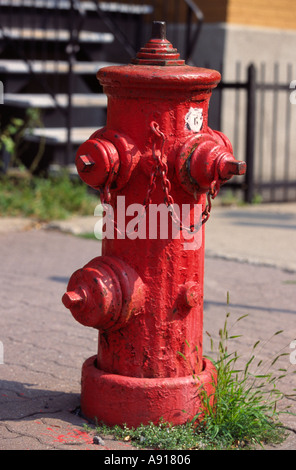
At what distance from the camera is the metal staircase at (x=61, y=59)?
355 inches

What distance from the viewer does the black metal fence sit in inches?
376

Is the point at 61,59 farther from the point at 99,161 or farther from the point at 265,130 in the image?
the point at 99,161

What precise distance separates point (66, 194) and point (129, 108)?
4859mm

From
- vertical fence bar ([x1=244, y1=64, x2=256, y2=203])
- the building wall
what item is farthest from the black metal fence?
the building wall

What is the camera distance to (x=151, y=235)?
3285 mm

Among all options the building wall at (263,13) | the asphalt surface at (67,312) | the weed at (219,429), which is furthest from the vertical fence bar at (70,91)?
the weed at (219,429)

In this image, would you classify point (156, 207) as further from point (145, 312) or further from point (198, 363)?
point (198, 363)

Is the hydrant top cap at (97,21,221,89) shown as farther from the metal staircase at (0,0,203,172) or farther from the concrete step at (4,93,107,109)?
the concrete step at (4,93,107,109)

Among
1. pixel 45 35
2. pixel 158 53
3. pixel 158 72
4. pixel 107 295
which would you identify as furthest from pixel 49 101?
pixel 107 295

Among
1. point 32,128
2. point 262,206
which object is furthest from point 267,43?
point 32,128

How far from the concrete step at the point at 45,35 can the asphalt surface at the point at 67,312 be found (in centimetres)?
287

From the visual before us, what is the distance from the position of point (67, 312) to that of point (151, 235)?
80.5 inches

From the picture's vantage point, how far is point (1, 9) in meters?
10.2

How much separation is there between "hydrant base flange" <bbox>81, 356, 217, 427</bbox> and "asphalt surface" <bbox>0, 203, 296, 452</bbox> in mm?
114
